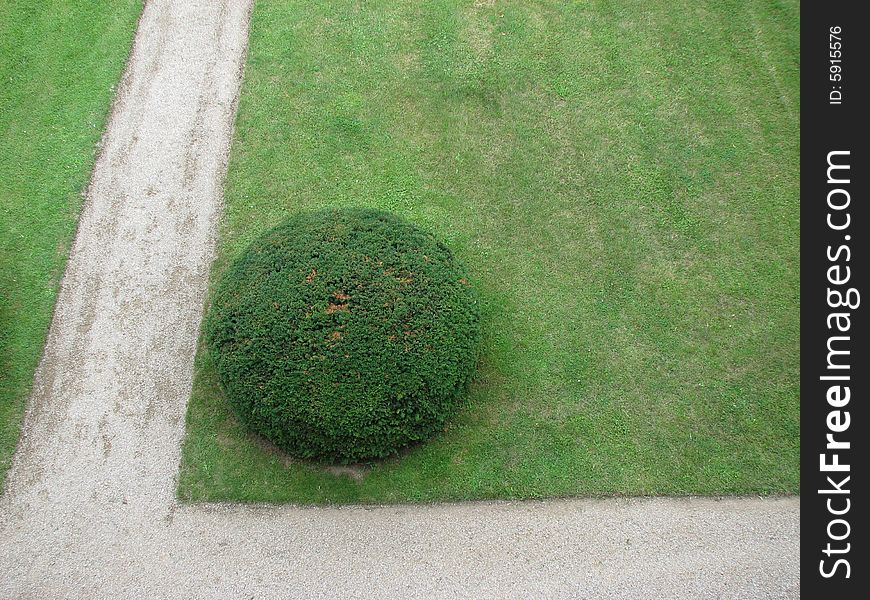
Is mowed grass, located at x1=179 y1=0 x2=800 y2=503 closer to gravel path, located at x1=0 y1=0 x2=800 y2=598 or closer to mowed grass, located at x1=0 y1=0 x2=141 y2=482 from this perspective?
gravel path, located at x1=0 y1=0 x2=800 y2=598

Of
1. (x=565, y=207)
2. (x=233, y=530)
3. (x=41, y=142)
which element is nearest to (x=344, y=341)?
(x=233, y=530)

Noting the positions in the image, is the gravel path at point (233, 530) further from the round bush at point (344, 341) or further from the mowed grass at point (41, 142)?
the round bush at point (344, 341)

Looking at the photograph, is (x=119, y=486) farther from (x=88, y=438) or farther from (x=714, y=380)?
(x=714, y=380)

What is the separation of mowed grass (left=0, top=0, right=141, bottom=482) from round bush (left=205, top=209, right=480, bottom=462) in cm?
316

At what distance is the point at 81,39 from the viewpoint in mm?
11664

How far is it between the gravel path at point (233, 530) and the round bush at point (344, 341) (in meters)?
1.09

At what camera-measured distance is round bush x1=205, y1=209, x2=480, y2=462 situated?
723 centimetres

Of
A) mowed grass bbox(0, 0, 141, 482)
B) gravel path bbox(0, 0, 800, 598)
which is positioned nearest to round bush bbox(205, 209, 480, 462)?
gravel path bbox(0, 0, 800, 598)

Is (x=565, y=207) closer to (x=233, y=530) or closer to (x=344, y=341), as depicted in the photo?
(x=344, y=341)

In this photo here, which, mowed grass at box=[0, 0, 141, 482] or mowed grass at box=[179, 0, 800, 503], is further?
mowed grass at box=[0, 0, 141, 482]

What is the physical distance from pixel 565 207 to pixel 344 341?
4.43m

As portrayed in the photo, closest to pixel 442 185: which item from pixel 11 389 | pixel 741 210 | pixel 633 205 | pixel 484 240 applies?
pixel 484 240

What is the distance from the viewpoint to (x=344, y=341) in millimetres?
7309

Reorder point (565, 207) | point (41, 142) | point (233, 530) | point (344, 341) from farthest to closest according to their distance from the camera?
point (41, 142)
point (565, 207)
point (233, 530)
point (344, 341)
